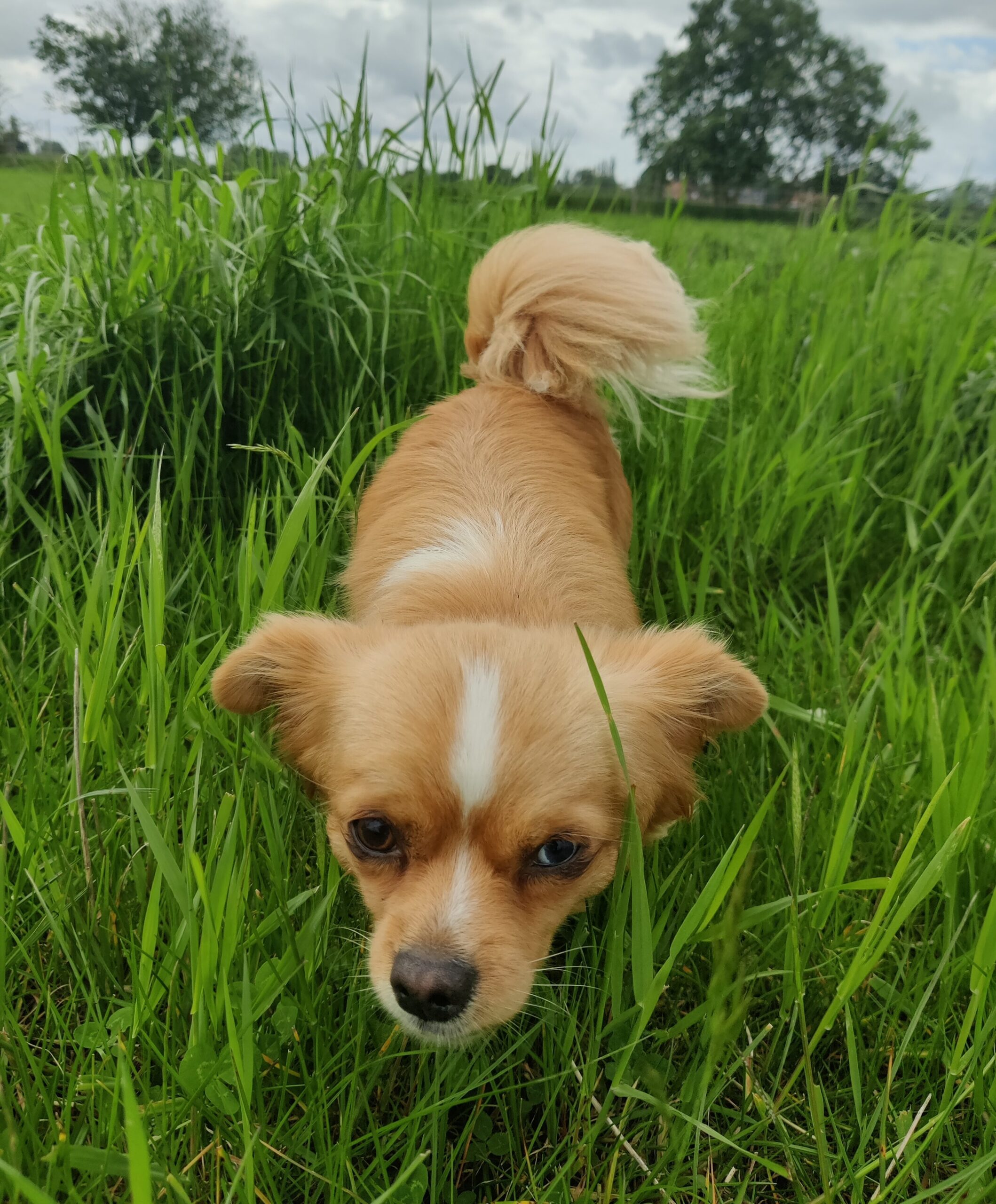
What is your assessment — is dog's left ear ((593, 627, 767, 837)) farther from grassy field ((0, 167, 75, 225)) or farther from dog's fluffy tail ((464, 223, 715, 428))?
grassy field ((0, 167, 75, 225))

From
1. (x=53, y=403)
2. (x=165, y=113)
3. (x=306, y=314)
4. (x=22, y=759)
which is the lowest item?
(x=22, y=759)

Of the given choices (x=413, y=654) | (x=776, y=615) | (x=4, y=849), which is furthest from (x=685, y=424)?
(x=4, y=849)

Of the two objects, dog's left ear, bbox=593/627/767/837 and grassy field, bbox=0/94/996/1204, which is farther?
dog's left ear, bbox=593/627/767/837

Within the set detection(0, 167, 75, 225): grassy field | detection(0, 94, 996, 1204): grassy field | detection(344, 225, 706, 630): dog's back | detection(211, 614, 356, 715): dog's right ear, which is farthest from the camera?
detection(0, 167, 75, 225): grassy field

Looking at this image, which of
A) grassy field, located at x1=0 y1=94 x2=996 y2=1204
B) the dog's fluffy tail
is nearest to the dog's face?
grassy field, located at x1=0 y1=94 x2=996 y2=1204

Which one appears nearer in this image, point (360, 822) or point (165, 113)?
point (360, 822)

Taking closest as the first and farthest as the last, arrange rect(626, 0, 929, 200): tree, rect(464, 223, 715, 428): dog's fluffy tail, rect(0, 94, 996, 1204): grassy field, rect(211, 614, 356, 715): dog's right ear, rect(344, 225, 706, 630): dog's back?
rect(0, 94, 996, 1204): grassy field < rect(211, 614, 356, 715): dog's right ear < rect(344, 225, 706, 630): dog's back < rect(464, 223, 715, 428): dog's fluffy tail < rect(626, 0, 929, 200): tree

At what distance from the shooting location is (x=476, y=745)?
158 centimetres

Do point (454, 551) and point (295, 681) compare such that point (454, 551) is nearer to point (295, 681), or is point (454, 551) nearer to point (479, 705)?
point (295, 681)

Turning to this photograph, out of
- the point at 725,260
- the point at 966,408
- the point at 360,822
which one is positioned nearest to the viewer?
the point at 360,822

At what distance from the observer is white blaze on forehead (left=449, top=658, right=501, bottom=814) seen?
5.15 feet

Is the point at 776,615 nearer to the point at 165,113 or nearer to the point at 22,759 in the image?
the point at 22,759

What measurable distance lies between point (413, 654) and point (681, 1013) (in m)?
0.99

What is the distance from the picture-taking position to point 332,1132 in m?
1.57
